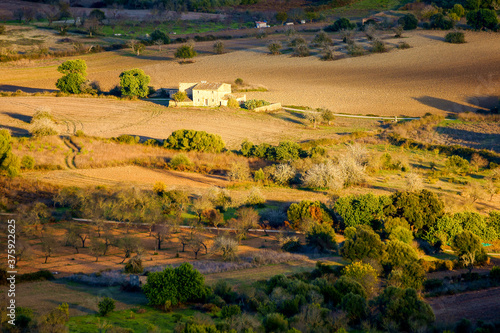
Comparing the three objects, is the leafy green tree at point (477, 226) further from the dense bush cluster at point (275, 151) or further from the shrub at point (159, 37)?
the shrub at point (159, 37)

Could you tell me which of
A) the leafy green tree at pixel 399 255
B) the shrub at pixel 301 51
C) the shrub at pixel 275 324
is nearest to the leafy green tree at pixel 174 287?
the shrub at pixel 275 324

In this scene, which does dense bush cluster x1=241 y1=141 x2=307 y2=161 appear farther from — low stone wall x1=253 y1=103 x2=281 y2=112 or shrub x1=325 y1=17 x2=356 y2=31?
shrub x1=325 y1=17 x2=356 y2=31

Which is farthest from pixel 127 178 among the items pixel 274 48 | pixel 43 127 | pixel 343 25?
pixel 343 25

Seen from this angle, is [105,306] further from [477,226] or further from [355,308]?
[477,226]

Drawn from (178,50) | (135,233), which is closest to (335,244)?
(135,233)

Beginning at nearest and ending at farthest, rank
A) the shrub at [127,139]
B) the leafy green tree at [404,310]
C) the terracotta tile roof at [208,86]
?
the leafy green tree at [404,310]
the shrub at [127,139]
the terracotta tile roof at [208,86]

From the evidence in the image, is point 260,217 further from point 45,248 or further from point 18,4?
point 18,4

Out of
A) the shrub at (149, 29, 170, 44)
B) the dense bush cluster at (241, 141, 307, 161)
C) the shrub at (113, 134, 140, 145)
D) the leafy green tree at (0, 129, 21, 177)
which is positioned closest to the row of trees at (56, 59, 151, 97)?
the shrub at (113, 134, 140, 145)
